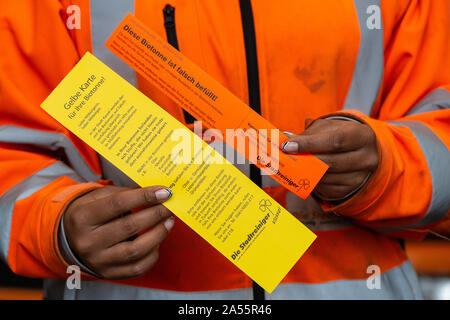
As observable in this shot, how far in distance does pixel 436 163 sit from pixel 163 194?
503mm

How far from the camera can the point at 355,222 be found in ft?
3.06

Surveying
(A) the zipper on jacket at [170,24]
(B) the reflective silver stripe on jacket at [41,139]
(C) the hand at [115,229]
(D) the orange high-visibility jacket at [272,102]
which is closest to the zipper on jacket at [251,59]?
(D) the orange high-visibility jacket at [272,102]

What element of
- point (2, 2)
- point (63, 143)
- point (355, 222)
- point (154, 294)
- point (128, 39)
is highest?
point (2, 2)

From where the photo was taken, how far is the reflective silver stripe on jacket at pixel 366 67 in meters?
0.86

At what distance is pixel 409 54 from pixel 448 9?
0.14m

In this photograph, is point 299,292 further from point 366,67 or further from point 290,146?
point 366,67

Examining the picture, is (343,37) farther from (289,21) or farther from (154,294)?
(154,294)

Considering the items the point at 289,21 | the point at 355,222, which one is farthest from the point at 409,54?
the point at 355,222

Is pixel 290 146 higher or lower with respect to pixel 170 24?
lower

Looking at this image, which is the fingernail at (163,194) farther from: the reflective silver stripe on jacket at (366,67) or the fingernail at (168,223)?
the reflective silver stripe on jacket at (366,67)

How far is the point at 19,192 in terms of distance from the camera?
Result: 2.75 feet

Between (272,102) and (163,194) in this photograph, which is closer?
(163,194)

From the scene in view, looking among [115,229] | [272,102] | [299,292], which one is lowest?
[299,292]

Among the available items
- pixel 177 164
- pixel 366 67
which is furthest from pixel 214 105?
pixel 366 67
